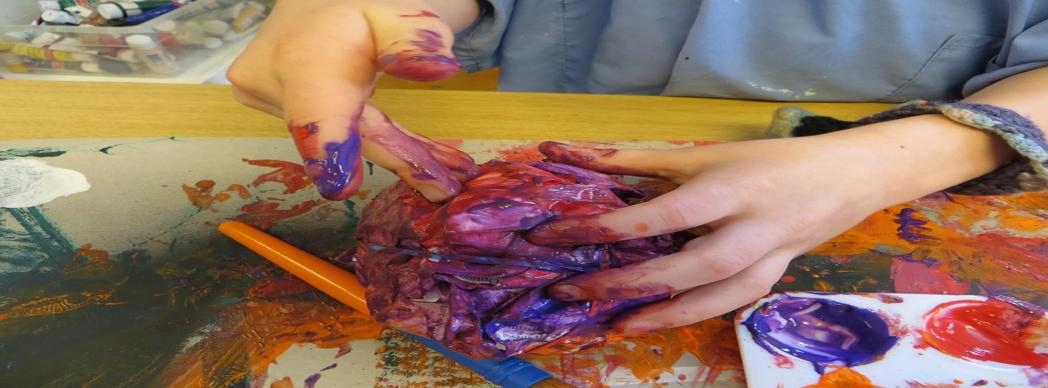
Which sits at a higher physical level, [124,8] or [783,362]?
[783,362]

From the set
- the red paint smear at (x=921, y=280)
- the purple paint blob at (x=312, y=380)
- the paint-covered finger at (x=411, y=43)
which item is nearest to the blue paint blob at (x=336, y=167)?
the paint-covered finger at (x=411, y=43)

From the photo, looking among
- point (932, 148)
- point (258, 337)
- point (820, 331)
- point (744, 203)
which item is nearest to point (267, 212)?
point (258, 337)

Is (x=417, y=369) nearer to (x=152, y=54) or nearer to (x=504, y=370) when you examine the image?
(x=504, y=370)

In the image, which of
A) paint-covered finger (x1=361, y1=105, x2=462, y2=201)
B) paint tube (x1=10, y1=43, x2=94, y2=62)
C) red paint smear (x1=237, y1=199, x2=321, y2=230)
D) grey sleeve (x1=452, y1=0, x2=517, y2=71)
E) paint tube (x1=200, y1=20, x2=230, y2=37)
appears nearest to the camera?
paint-covered finger (x1=361, y1=105, x2=462, y2=201)

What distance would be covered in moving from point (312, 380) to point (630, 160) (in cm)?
58

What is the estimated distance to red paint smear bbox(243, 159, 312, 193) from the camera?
3.97 ft

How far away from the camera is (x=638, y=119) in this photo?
1.44 meters

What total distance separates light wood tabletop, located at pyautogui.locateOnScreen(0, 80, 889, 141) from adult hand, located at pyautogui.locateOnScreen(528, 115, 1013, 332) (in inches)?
15.6

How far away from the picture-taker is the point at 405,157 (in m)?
0.81

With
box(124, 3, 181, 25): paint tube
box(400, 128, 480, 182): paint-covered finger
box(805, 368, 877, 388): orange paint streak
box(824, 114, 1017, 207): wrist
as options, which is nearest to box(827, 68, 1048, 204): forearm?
box(824, 114, 1017, 207): wrist

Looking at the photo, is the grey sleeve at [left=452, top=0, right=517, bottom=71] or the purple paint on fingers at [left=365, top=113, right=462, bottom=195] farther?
the grey sleeve at [left=452, top=0, right=517, bottom=71]

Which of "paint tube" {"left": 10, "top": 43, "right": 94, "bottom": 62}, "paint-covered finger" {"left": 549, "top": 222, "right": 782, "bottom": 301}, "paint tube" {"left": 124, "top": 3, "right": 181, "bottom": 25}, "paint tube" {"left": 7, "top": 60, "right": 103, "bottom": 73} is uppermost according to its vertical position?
"paint-covered finger" {"left": 549, "top": 222, "right": 782, "bottom": 301}

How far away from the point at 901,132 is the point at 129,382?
1.26 meters

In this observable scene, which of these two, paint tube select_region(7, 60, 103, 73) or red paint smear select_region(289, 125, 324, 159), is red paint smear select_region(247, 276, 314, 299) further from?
paint tube select_region(7, 60, 103, 73)
